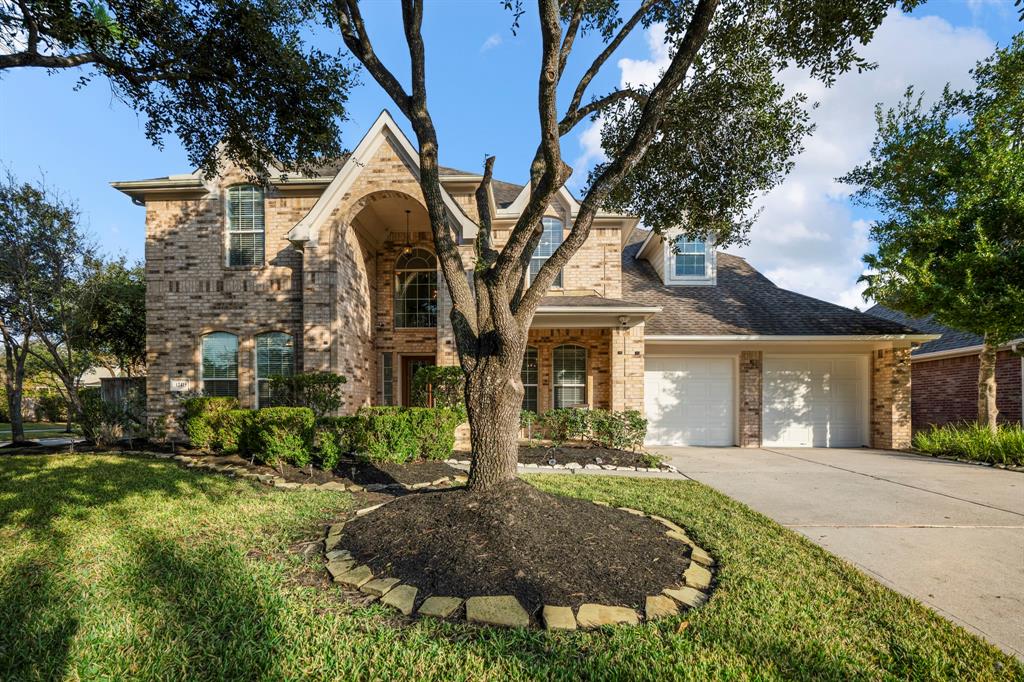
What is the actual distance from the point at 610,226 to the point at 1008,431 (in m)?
9.84

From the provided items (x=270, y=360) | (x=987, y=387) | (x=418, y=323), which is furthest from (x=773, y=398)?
(x=270, y=360)

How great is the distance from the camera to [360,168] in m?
10.5

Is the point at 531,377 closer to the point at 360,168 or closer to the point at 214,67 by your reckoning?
the point at 360,168

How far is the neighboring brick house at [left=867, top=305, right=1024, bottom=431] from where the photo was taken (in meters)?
12.4

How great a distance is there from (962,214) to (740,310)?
484cm

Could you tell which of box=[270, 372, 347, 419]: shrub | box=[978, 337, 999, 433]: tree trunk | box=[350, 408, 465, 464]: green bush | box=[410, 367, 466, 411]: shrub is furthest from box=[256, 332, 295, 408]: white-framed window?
box=[978, 337, 999, 433]: tree trunk

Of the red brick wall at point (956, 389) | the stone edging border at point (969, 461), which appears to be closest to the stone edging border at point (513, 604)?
the stone edging border at point (969, 461)

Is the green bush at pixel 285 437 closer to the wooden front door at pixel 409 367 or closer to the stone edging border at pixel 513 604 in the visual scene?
the stone edging border at pixel 513 604

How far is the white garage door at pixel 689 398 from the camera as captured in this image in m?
12.6

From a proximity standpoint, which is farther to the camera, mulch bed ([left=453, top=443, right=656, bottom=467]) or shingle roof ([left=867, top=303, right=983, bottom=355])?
shingle roof ([left=867, top=303, right=983, bottom=355])

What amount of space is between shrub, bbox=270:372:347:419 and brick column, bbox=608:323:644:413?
6.19 m

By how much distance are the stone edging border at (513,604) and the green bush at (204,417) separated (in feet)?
24.3

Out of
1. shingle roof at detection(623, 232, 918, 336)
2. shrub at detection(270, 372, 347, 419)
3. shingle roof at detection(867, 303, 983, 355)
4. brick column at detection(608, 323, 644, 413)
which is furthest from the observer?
shingle roof at detection(867, 303, 983, 355)

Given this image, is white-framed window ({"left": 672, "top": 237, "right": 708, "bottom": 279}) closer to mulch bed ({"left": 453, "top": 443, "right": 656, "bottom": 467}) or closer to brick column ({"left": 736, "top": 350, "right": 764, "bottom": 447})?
brick column ({"left": 736, "top": 350, "right": 764, "bottom": 447})
